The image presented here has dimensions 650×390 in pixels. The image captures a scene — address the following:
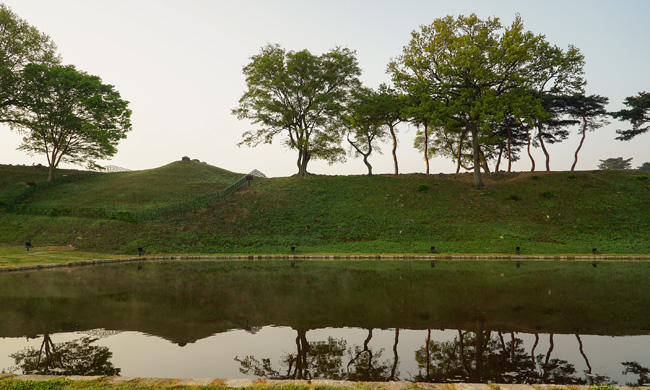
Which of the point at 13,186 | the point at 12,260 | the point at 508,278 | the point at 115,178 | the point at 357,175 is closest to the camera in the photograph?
the point at 508,278

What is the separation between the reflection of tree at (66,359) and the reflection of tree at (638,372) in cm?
993

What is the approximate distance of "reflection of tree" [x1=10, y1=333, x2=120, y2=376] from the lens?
7.47 meters

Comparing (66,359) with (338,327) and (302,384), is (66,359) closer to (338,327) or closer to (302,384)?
(302,384)

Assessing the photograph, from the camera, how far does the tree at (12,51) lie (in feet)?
152

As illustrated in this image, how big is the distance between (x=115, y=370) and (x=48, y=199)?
4695 cm

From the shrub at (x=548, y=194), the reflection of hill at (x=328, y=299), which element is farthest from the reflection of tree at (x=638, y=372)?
the shrub at (x=548, y=194)

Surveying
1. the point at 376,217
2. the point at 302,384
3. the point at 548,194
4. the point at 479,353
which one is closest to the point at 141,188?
the point at 376,217

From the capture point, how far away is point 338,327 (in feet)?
34.0

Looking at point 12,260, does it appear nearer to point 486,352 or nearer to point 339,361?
point 339,361

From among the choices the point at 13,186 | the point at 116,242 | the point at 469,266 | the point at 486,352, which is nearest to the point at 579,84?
the point at 469,266

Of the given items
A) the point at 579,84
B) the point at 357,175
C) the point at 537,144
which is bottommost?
the point at 357,175

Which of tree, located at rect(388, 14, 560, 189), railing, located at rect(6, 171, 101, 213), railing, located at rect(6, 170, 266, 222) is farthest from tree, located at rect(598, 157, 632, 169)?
railing, located at rect(6, 171, 101, 213)

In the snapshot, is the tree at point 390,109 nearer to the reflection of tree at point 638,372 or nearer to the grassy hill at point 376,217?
the grassy hill at point 376,217

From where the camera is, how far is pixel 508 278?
17.7 meters
